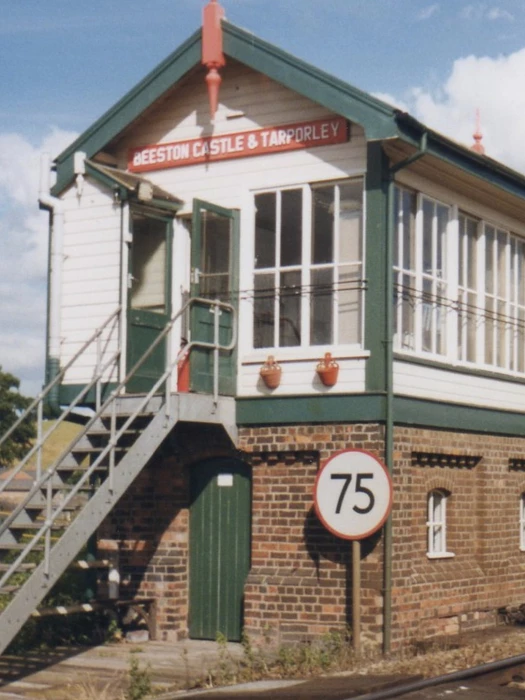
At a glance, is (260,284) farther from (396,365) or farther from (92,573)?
(92,573)

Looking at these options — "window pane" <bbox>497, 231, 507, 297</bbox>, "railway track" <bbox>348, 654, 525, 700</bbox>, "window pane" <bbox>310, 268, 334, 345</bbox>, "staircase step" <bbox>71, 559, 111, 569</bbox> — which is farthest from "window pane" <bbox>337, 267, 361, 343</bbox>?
"railway track" <bbox>348, 654, 525, 700</bbox>

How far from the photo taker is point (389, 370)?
13992 millimetres

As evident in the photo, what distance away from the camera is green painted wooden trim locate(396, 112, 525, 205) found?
1386 cm

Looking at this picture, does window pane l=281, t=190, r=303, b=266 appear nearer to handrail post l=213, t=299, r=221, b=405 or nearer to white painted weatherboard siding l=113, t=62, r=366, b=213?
white painted weatherboard siding l=113, t=62, r=366, b=213

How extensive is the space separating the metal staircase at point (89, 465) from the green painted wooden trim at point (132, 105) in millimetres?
2314

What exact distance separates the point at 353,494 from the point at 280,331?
2437 millimetres

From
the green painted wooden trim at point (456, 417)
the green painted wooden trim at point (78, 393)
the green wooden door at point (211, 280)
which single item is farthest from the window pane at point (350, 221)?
the green painted wooden trim at point (78, 393)

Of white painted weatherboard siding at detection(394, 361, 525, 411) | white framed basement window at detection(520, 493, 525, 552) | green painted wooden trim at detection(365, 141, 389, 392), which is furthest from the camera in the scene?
white framed basement window at detection(520, 493, 525, 552)

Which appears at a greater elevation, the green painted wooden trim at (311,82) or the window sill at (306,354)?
the green painted wooden trim at (311,82)

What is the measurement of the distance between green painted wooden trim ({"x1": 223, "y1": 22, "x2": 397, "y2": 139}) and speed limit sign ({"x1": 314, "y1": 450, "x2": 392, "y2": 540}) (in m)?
3.49

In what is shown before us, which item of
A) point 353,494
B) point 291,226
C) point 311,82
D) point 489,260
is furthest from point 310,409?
point 489,260

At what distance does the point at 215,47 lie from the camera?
15.2m

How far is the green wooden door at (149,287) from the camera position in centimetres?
1523

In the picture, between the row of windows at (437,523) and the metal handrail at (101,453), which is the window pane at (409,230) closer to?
the metal handrail at (101,453)
